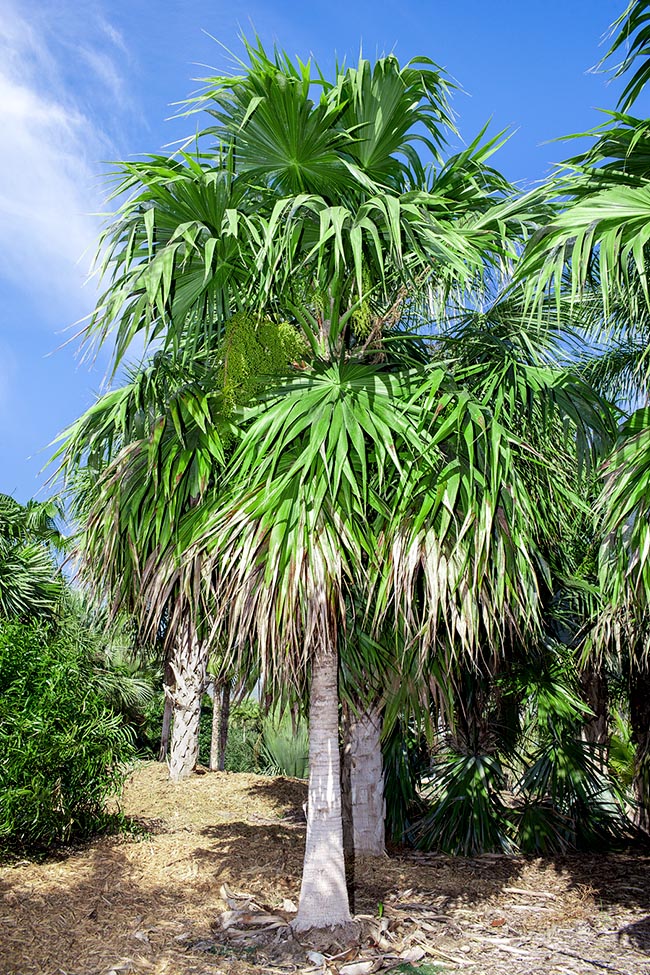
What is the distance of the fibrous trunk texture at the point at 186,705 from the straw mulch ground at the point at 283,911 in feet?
8.89

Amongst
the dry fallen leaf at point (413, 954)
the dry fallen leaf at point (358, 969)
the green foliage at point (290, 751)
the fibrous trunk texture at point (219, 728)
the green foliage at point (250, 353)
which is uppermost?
the green foliage at point (250, 353)

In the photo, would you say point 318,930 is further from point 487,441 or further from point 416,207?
point 416,207

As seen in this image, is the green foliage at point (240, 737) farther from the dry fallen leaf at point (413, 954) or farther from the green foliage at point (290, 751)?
the dry fallen leaf at point (413, 954)

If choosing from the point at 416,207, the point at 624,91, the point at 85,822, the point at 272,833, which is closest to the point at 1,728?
the point at 85,822

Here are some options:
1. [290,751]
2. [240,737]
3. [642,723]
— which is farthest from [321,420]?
[240,737]

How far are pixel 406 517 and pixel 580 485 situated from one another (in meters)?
2.02

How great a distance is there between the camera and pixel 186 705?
40.4 ft

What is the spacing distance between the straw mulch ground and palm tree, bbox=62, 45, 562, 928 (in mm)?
544

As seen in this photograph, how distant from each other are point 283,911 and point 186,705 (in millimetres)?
6216

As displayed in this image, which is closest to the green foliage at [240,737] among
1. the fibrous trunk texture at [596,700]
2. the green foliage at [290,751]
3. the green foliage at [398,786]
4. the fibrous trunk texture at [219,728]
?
the fibrous trunk texture at [219,728]

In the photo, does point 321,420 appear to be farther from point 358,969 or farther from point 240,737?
point 240,737

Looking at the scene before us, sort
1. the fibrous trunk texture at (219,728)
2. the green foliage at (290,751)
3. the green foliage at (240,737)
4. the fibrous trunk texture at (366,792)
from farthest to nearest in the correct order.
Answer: the green foliage at (240,737)
the fibrous trunk texture at (219,728)
the green foliage at (290,751)
the fibrous trunk texture at (366,792)

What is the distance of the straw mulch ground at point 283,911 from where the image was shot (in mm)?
5500

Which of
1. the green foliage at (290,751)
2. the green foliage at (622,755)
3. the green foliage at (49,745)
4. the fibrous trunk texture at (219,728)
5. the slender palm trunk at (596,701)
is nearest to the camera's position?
the green foliage at (49,745)
